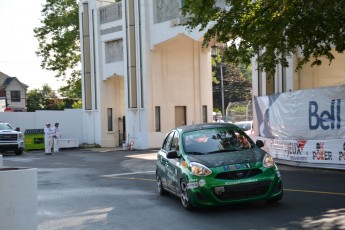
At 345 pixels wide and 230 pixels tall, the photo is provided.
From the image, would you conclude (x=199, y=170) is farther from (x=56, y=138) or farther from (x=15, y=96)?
(x=15, y=96)

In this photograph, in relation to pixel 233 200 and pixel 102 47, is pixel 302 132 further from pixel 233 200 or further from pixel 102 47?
pixel 102 47

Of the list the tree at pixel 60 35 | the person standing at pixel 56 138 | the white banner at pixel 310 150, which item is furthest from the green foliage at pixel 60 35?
the white banner at pixel 310 150

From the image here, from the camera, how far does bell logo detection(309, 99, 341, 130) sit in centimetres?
1631

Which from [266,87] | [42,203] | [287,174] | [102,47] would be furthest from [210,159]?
[102,47]

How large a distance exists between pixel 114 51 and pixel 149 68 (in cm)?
→ 514

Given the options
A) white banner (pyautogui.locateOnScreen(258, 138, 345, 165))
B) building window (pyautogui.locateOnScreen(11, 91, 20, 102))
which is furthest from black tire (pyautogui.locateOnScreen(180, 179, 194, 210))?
building window (pyautogui.locateOnScreen(11, 91, 20, 102))

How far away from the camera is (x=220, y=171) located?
924 centimetres

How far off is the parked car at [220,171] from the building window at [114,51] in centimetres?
2644

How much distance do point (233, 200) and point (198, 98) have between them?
25829 mm

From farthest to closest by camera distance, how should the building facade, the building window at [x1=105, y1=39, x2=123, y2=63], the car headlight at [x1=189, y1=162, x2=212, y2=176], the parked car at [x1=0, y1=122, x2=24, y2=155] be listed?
the building facade → the building window at [x1=105, y1=39, x2=123, y2=63] → the parked car at [x1=0, y1=122, x2=24, y2=155] → the car headlight at [x1=189, y1=162, x2=212, y2=176]

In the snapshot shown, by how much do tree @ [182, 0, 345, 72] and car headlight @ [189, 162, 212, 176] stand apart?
5.82 m

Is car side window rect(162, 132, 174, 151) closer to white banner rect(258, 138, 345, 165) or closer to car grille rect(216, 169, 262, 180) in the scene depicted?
car grille rect(216, 169, 262, 180)

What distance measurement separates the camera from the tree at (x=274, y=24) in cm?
1395

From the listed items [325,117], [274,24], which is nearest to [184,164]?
[274,24]
